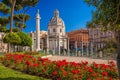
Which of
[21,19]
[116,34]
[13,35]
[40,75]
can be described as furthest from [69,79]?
[21,19]

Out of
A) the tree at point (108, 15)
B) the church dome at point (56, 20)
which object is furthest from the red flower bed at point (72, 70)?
the church dome at point (56, 20)

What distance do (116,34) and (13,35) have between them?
24.6 m

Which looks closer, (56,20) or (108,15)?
(108,15)

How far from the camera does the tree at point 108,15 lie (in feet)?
21.2

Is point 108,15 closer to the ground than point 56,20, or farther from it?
closer to the ground

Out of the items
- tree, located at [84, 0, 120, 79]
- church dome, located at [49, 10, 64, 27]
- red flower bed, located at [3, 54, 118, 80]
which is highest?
church dome, located at [49, 10, 64, 27]

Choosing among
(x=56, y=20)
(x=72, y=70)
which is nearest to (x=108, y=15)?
(x=72, y=70)

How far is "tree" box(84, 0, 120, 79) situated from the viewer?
21.2 feet

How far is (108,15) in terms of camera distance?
6.86m

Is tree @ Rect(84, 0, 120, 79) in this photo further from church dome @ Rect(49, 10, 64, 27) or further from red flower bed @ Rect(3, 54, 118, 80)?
church dome @ Rect(49, 10, 64, 27)

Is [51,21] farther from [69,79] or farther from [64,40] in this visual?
[69,79]

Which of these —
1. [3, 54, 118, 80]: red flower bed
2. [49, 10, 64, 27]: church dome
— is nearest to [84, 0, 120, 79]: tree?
[3, 54, 118, 80]: red flower bed

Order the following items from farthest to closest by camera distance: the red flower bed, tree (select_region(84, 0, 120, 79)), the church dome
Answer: the church dome < the red flower bed < tree (select_region(84, 0, 120, 79))

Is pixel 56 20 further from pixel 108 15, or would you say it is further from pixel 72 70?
pixel 108 15
